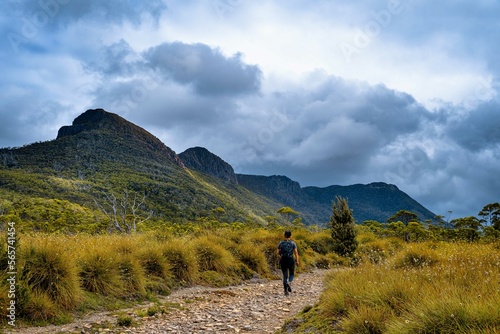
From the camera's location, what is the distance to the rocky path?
924cm

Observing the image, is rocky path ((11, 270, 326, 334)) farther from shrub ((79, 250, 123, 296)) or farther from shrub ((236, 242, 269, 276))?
shrub ((236, 242, 269, 276))

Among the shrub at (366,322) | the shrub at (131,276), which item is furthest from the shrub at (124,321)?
the shrub at (366,322)

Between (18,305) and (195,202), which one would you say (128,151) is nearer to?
(195,202)

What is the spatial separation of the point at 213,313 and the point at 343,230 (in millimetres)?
18972

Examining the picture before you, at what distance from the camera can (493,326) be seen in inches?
187

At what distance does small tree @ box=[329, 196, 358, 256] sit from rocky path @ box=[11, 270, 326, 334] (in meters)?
12.4

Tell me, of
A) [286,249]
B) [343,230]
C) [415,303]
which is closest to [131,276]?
[286,249]

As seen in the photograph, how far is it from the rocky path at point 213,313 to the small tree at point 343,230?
12.4 metres

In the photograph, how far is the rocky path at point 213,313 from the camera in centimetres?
924

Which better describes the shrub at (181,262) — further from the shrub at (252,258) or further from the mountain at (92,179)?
the mountain at (92,179)

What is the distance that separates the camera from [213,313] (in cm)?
1123

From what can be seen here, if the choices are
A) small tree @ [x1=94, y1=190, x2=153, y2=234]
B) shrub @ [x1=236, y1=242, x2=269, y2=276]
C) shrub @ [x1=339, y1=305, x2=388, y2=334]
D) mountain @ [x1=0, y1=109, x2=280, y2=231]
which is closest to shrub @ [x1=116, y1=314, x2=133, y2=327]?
shrub @ [x1=339, y1=305, x2=388, y2=334]

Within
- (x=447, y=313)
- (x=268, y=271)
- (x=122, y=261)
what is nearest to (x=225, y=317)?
(x=122, y=261)

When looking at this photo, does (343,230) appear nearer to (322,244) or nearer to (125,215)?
(322,244)
